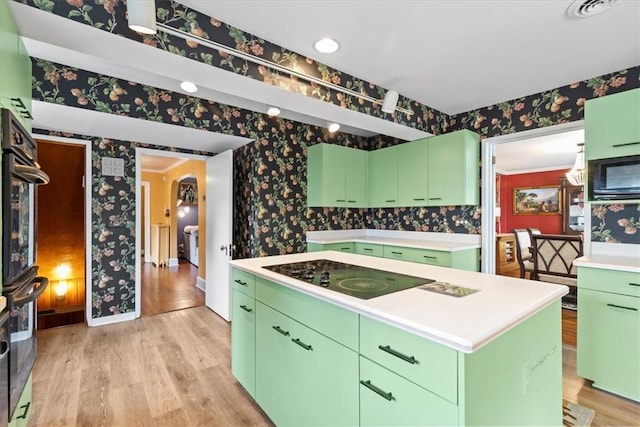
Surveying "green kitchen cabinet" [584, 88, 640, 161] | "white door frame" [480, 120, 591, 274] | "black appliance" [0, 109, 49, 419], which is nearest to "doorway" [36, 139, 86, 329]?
"black appliance" [0, 109, 49, 419]

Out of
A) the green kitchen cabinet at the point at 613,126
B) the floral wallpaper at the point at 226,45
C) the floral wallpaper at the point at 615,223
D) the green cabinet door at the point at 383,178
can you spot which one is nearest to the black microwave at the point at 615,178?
the green kitchen cabinet at the point at 613,126

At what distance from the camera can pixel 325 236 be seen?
13.6ft

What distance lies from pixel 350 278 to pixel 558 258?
328 centimetres

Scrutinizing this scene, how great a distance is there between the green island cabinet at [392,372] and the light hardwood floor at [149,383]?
1.81ft

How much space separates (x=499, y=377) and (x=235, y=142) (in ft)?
11.1

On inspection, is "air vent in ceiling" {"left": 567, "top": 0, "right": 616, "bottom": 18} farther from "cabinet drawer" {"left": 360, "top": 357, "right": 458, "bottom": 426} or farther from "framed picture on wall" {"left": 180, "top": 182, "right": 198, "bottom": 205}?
"framed picture on wall" {"left": 180, "top": 182, "right": 198, "bottom": 205}

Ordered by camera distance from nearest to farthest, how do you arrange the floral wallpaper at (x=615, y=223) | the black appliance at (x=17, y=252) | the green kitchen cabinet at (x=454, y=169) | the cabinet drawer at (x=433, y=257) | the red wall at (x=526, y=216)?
the black appliance at (x=17, y=252) → the floral wallpaper at (x=615, y=223) → the cabinet drawer at (x=433, y=257) → the green kitchen cabinet at (x=454, y=169) → the red wall at (x=526, y=216)

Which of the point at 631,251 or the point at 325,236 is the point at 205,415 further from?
the point at 631,251

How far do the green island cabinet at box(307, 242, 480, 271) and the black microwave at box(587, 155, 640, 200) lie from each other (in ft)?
3.92

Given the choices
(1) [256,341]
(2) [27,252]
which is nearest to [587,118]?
(1) [256,341]

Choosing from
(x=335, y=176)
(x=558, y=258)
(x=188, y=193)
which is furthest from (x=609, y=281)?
(x=188, y=193)

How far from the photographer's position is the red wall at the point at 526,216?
659cm

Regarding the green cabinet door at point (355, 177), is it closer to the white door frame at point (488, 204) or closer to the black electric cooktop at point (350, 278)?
the white door frame at point (488, 204)

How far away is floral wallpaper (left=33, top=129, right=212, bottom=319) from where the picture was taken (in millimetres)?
3332
